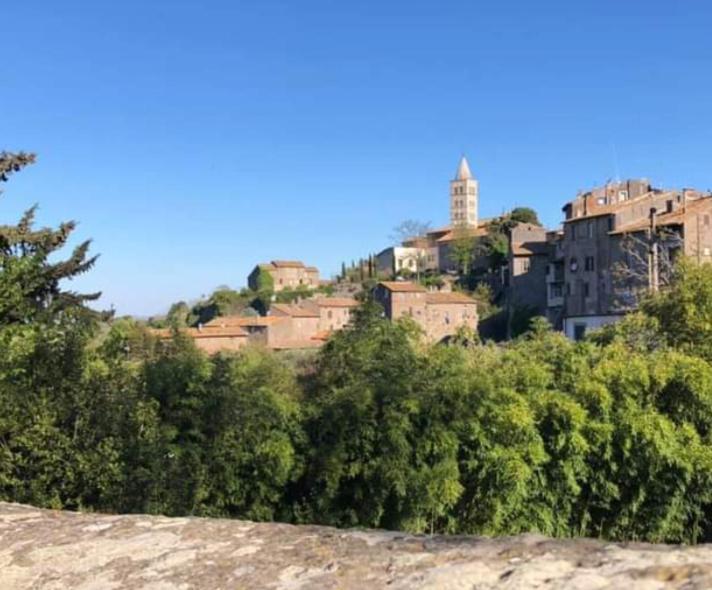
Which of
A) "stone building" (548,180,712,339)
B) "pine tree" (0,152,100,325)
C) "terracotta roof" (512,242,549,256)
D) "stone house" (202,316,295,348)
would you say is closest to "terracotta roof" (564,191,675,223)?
"stone building" (548,180,712,339)

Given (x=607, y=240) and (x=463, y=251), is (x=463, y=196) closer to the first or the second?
(x=463, y=251)

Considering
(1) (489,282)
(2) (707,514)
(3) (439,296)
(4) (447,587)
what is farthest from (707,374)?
(1) (489,282)

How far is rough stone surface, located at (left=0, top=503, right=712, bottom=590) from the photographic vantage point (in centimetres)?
196

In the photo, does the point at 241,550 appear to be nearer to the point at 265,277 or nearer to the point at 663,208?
the point at 663,208

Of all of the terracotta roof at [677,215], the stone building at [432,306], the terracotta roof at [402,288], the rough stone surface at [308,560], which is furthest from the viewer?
the terracotta roof at [402,288]

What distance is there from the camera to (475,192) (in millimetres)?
150625

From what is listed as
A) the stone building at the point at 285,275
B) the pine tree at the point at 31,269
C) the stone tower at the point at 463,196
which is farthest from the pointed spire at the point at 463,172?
the pine tree at the point at 31,269

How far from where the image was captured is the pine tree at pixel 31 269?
8.29 metres

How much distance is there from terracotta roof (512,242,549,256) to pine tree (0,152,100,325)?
45904mm

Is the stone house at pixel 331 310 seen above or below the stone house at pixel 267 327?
above

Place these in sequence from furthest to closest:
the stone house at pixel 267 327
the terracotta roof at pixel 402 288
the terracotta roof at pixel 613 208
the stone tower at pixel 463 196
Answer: the stone tower at pixel 463 196 → the stone house at pixel 267 327 → the terracotta roof at pixel 402 288 → the terracotta roof at pixel 613 208

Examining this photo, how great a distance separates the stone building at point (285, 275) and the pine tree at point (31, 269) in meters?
73.3

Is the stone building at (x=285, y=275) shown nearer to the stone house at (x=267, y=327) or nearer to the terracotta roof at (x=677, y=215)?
the stone house at (x=267, y=327)

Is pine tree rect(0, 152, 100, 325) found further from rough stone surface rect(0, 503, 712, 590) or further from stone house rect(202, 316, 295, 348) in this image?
stone house rect(202, 316, 295, 348)
